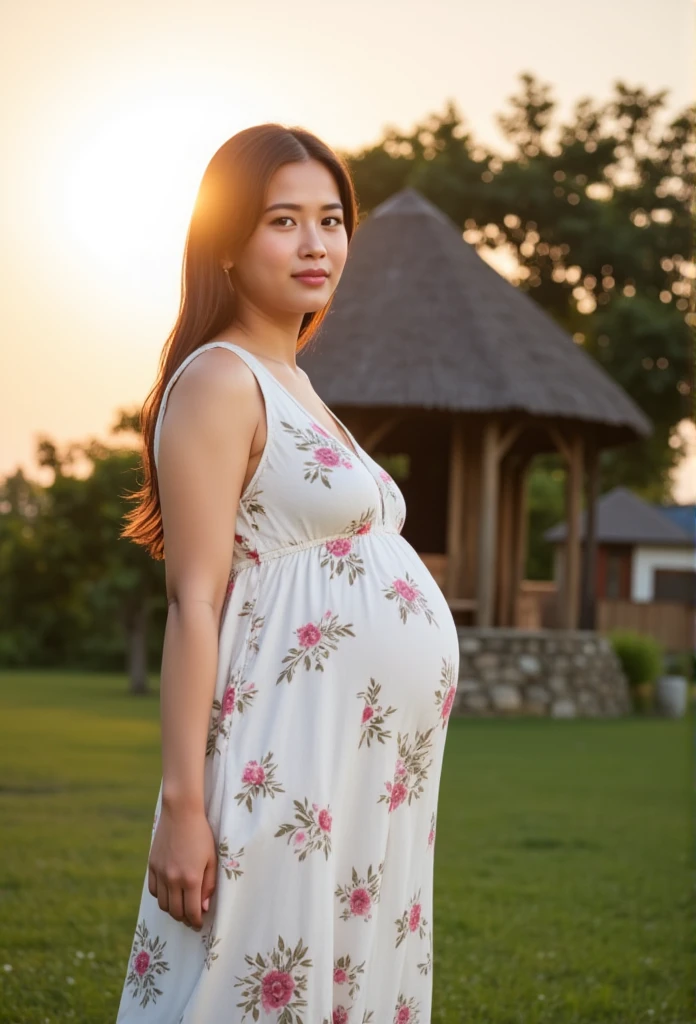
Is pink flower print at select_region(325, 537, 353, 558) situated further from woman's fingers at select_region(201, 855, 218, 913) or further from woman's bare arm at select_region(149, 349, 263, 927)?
woman's fingers at select_region(201, 855, 218, 913)

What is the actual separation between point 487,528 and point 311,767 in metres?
13.7

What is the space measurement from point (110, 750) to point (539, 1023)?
24.8ft

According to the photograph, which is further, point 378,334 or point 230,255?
point 378,334

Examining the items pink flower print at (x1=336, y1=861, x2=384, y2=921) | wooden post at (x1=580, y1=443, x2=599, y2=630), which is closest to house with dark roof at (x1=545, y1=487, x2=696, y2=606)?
wooden post at (x1=580, y1=443, x2=599, y2=630)

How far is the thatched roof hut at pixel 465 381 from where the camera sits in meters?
15.6

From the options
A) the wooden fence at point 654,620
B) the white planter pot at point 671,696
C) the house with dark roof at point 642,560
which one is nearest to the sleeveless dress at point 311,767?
the white planter pot at point 671,696

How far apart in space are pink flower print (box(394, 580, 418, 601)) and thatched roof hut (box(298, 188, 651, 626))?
12.6 m

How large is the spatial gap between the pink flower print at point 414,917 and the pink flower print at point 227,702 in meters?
0.51

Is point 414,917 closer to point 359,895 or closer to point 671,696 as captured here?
point 359,895

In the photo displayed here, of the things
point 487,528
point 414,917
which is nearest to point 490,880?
point 414,917

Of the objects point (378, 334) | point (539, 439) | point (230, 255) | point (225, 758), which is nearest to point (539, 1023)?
point (225, 758)

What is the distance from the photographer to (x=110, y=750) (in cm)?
1089

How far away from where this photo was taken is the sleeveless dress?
2.08 m

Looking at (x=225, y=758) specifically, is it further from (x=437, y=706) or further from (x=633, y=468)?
(x=633, y=468)
